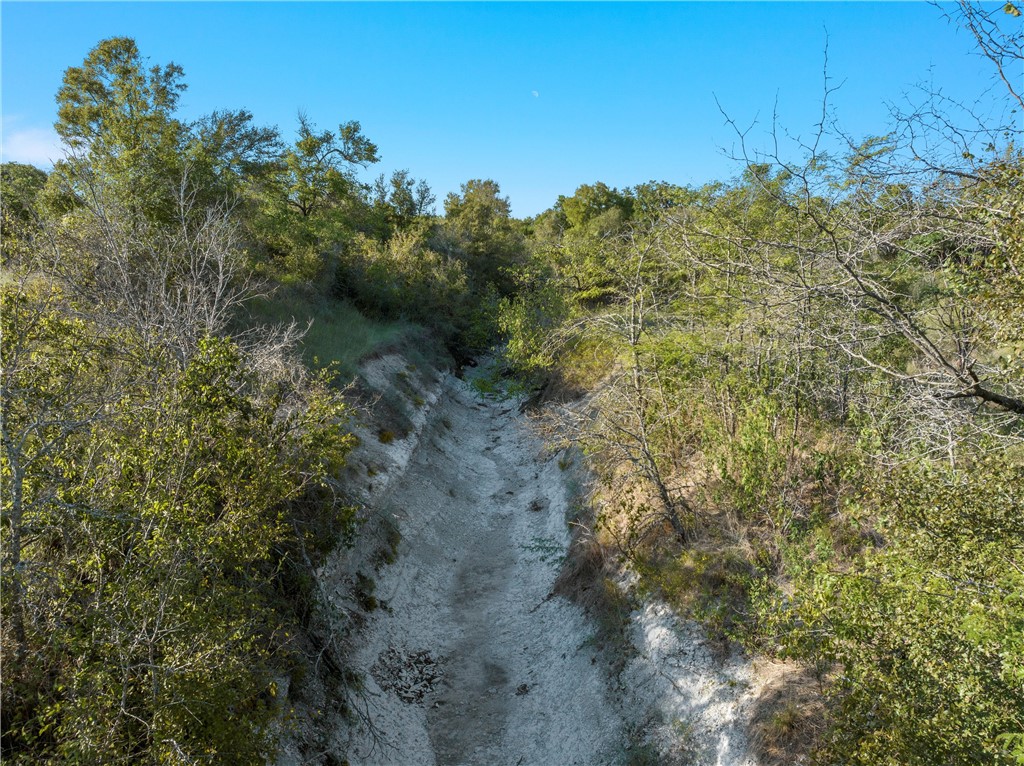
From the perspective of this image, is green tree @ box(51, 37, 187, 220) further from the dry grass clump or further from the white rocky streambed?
the dry grass clump

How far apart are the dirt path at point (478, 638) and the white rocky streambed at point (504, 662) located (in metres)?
0.03

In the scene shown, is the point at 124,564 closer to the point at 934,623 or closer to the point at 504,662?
the point at 934,623

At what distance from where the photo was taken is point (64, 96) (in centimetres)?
2653

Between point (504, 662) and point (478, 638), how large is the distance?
1.04m

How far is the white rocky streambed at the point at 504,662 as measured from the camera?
992 centimetres

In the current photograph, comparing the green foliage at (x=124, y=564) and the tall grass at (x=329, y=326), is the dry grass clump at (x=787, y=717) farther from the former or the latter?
the tall grass at (x=329, y=326)

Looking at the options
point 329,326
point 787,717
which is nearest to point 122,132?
point 329,326

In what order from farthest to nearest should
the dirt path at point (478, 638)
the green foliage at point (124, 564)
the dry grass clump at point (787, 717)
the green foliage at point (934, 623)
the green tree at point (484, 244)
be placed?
the green tree at point (484, 244), the dirt path at point (478, 638), the dry grass clump at point (787, 717), the green foliage at point (124, 564), the green foliage at point (934, 623)

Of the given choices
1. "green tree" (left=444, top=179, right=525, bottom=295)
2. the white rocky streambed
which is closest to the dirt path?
the white rocky streambed

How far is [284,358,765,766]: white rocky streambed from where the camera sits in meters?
9.92

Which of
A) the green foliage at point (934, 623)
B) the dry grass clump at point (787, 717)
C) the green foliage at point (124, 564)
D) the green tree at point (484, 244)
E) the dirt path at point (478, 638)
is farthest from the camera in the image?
the green tree at point (484, 244)

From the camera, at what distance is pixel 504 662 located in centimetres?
1336

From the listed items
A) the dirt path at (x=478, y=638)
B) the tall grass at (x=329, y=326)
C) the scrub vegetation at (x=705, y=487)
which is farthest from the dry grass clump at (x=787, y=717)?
the tall grass at (x=329, y=326)

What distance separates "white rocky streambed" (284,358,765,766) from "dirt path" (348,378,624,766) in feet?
0.11
